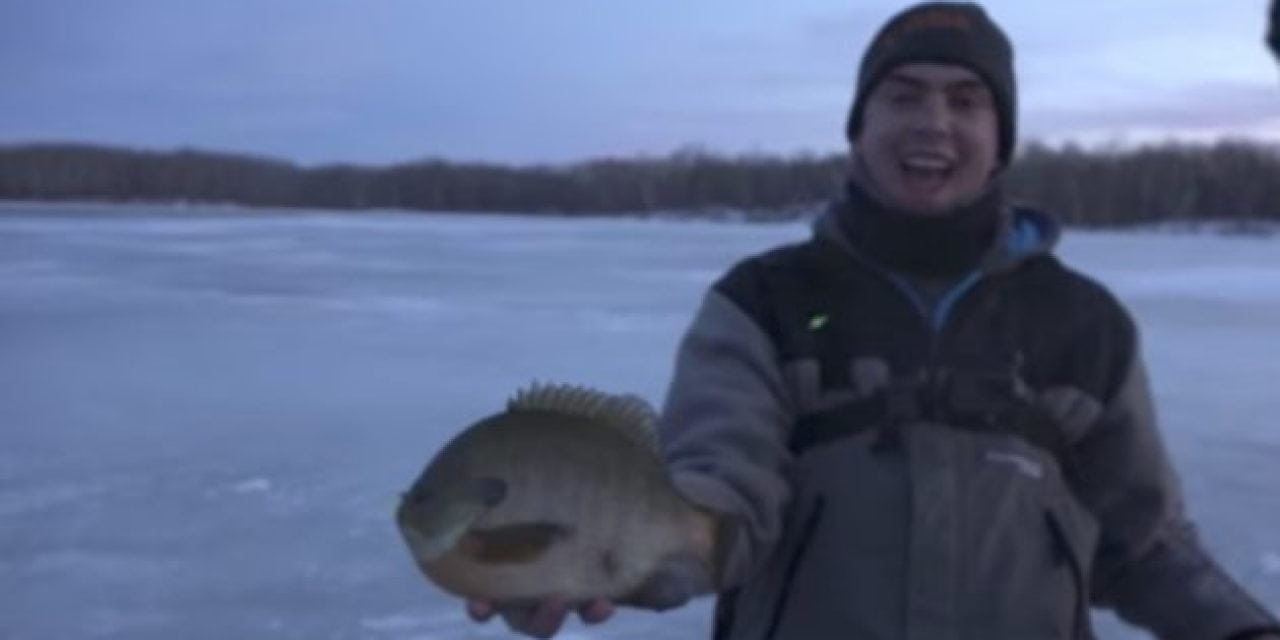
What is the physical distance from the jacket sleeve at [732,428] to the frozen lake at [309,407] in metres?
2.60

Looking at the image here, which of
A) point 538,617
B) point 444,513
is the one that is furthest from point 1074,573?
point 444,513

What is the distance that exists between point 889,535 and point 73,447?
616cm

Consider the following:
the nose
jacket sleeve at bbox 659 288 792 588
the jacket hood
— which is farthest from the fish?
the nose

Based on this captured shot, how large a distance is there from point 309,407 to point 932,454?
6908 mm

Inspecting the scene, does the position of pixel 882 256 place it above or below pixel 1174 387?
above

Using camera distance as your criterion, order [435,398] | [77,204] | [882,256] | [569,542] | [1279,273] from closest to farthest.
A: [569,542] < [882,256] < [435,398] < [1279,273] < [77,204]

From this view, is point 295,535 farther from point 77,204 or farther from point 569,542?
point 77,204

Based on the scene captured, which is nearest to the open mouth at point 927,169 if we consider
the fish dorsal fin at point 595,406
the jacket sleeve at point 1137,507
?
the jacket sleeve at point 1137,507

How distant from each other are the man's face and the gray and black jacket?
10 centimetres

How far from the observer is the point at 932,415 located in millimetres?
2154

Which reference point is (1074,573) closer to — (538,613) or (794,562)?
(794,562)

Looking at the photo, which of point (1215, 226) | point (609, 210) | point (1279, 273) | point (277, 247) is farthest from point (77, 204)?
point (1279, 273)

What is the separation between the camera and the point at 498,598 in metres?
1.71

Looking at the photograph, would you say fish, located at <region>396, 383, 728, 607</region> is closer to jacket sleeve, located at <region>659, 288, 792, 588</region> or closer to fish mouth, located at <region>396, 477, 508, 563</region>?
fish mouth, located at <region>396, 477, 508, 563</region>
